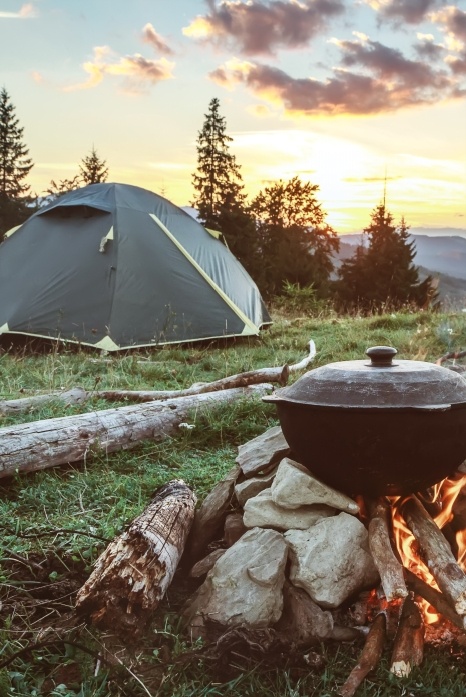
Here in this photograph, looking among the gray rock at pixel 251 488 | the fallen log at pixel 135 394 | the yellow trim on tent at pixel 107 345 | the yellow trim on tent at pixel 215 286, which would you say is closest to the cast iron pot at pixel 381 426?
the gray rock at pixel 251 488

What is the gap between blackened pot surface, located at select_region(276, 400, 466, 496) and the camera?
2.58 meters

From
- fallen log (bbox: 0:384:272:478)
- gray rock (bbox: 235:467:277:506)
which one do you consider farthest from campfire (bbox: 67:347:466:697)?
fallen log (bbox: 0:384:272:478)

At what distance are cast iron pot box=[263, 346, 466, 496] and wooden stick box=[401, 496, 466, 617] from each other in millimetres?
107

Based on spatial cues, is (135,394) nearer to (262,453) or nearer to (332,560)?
(262,453)

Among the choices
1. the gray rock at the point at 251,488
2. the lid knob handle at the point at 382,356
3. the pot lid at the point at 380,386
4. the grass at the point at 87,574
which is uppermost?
the lid knob handle at the point at 382,356

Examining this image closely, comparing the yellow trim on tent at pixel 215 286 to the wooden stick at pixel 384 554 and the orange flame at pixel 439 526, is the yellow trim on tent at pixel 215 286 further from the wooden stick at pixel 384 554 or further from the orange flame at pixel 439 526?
the wooden stick at pixel 384 554

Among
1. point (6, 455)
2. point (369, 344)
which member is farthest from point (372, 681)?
point (369, 344)

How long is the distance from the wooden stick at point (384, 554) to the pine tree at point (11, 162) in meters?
31.8

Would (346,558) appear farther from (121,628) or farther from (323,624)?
(121,628)

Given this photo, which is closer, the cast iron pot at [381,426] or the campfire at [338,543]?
the campfire at [338,543]

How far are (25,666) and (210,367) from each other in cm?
521

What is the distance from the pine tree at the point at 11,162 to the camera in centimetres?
3325

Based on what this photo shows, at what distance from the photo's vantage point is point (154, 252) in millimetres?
9117

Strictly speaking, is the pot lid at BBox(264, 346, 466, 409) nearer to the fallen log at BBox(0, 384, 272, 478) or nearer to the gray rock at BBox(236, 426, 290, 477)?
the gray rock at BBox(236, 426, 290, 477)
